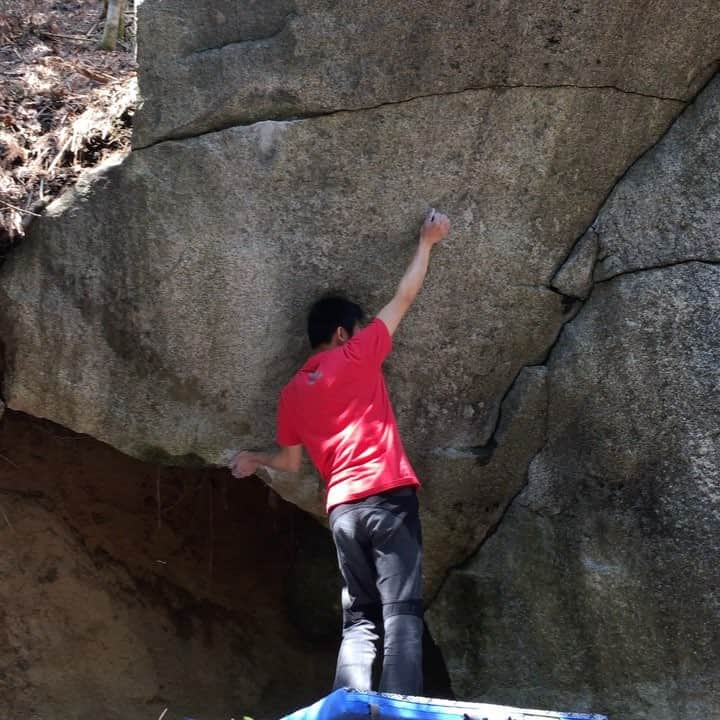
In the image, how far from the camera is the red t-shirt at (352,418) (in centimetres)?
373

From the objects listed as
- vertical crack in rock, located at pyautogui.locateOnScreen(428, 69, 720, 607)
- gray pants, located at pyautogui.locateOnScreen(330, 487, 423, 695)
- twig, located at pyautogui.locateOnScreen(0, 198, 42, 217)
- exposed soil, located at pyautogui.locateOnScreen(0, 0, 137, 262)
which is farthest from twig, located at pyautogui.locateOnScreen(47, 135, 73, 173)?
vertical crack in rock, located at pyautogui.locateOnScreen(428, 69, 720, 607)

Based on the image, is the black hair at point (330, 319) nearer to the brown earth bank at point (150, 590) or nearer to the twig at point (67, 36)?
the brown earth bank at point (150, 590)

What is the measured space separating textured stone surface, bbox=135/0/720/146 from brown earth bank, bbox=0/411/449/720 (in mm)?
1878

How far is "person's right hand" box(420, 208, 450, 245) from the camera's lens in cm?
408

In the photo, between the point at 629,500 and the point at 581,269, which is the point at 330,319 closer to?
the point at 581,269

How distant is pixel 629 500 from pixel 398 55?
197 cm

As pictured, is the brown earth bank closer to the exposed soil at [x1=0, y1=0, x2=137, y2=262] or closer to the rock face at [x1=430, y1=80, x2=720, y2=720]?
the rock face at [x1=430, y1=80, x2=720, y2=720]

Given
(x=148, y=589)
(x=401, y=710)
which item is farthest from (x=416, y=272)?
(x=148, y=589)

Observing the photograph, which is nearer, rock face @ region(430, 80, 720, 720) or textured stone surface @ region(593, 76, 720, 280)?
rock face @ region(430, 80, 720, 720)

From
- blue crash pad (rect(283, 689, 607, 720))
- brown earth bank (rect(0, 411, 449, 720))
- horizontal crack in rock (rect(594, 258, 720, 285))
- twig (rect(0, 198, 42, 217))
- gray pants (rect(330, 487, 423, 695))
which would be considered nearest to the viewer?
blue crash pad (rect(283, 689, 607, 720))

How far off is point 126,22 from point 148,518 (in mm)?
3106

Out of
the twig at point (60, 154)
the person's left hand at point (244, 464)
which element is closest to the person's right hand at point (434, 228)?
the person's left hand at point (244, 464)

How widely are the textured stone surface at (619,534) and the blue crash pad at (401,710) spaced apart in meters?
0.94

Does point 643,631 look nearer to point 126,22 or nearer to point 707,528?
point 707,528
